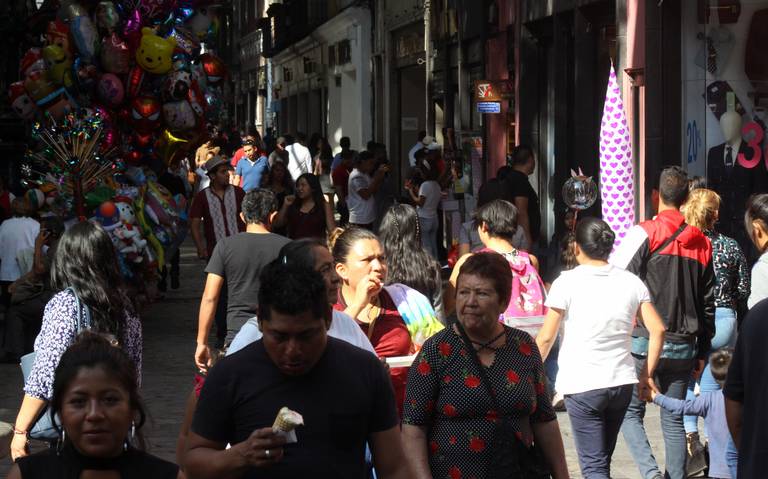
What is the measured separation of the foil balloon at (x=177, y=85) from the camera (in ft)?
46.3

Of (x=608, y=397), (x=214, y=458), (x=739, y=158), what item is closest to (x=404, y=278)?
(x=608, y=397)

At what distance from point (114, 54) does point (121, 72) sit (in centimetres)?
22

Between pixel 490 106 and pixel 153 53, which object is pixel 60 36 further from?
pixel 490 106

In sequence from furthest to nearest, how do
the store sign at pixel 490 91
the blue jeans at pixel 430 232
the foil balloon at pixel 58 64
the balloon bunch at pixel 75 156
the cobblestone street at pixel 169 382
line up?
the store sign at pixel 490 91, the blue jeans at pixel 430 232, the foil balloon at pixel 58 64, the balloon bunch at pixel 75 156, the cobblestone street at pixel 169 382

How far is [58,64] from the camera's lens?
13727 mm

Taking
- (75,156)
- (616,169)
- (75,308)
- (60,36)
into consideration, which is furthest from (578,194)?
(75,308)

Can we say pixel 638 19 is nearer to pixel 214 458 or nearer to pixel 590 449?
pixel 590 449

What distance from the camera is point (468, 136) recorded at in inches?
888

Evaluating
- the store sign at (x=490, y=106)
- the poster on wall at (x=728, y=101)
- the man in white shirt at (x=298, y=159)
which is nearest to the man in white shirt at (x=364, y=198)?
the store sign at (x=490, y=106)

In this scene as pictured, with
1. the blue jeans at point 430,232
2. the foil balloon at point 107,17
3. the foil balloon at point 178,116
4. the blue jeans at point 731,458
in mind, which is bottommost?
the blue jeans at point 731,458

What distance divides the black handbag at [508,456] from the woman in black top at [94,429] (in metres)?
1.59

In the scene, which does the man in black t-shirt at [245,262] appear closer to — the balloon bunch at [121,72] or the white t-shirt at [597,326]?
the white t-shirt at [597,326]

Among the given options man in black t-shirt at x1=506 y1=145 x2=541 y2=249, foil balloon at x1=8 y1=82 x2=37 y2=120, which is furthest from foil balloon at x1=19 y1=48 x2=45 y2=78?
man in black t-shirt at x1=506 y1=145 x2=541 y2=249

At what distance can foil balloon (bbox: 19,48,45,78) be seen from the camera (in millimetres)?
13859
